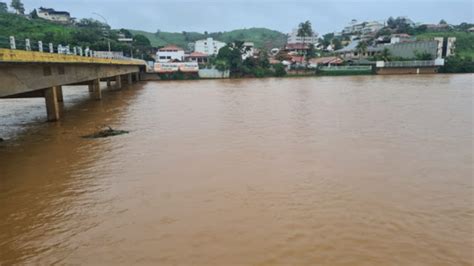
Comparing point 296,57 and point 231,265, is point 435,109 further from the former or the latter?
point 296,57

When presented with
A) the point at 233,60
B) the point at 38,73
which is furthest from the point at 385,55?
the point at 38,73

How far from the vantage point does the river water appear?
22.3 ft

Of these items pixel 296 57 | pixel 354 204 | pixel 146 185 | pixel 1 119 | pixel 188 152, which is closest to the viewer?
pixel 354 204

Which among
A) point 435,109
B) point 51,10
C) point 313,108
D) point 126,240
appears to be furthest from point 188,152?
point 51,10

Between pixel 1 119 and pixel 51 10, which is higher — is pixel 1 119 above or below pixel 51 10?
below

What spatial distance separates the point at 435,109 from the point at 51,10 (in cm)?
16789

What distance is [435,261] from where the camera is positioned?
634 cm

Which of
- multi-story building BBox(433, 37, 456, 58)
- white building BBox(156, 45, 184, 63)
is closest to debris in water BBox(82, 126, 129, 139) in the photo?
multi-story building BBox(433, 37, 456, 58)

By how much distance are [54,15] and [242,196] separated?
17218cm

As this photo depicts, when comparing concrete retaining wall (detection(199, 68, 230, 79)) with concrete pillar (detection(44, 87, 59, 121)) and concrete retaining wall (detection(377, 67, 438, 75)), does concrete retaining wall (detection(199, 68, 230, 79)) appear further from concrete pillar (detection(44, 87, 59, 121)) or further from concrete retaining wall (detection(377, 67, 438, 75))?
concrete pillar (detection(44, 87, 59, 121))

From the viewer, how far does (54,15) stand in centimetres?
15588

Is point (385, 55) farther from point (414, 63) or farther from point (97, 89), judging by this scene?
point (97, 89)

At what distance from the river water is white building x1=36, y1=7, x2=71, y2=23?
506ft

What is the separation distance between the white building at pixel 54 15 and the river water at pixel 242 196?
15433cm
